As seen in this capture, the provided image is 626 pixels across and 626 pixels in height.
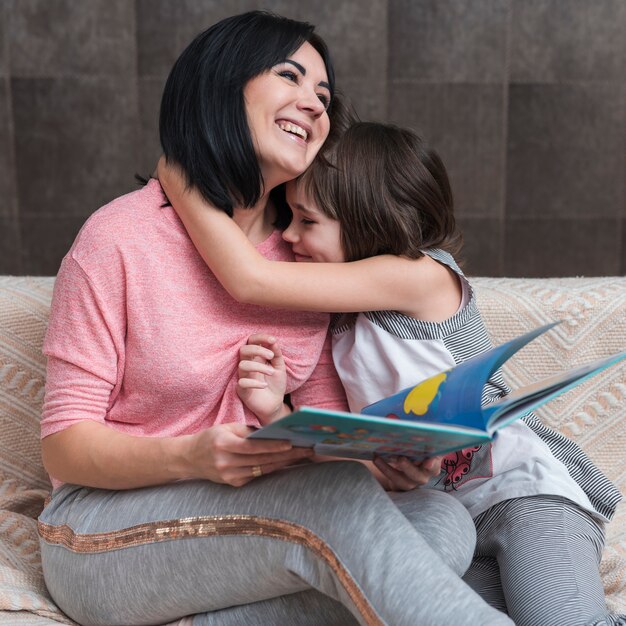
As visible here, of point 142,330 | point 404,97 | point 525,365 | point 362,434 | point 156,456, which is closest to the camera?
point 362,434

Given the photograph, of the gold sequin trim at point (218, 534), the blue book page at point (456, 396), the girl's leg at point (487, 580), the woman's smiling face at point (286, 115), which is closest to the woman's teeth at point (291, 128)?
the woman's smiling face at point (286, 115)

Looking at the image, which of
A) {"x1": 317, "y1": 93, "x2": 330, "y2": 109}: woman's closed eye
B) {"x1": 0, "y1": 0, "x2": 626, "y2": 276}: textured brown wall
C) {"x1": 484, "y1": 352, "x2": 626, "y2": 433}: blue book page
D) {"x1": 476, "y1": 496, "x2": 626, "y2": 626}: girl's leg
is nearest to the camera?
{"x1": 484, "y1": 352, "x2": 626, "y2": 433}: blue book page

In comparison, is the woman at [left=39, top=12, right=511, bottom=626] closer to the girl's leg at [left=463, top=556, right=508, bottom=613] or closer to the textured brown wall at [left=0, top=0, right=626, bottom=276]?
the girl's leg at [left=463, top=556, right=508, bottom=613]

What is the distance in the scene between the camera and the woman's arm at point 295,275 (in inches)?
46.9

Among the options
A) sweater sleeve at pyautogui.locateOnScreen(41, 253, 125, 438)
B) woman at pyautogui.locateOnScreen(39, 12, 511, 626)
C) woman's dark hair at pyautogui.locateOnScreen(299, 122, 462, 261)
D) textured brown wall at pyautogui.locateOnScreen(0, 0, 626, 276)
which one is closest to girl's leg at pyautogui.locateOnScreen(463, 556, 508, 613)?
woman at pyautogui.locateOnScreen(39, 12, 511, 626)

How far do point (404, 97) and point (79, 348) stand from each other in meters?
1.55

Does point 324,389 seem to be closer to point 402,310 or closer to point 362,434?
point 402,310

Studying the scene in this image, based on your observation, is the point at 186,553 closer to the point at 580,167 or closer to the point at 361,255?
the point at 361,255

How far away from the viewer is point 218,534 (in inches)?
40.7

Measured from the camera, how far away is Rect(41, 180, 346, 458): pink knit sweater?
1.16 meters

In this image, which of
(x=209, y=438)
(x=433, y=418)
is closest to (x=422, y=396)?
(x=433, y=418)

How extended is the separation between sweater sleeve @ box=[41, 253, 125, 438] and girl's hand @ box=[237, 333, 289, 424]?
0.63 ft

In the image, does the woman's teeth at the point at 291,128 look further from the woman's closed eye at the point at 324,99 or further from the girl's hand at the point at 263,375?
the girl's hand at the point at 263,375

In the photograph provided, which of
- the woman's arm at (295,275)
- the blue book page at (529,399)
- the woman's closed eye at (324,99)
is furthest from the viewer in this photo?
the woman's closed eye at (324,99)
